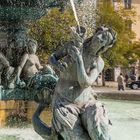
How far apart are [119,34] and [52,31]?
15948mm

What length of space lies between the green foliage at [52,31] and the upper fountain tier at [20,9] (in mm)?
12034

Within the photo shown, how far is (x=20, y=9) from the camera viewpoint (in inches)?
420

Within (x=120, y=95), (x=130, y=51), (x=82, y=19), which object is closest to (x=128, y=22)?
(x=130, y=51)

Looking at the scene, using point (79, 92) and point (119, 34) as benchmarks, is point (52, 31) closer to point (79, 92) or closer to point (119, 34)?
point (119, 34)

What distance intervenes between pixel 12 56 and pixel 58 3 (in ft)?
5.30

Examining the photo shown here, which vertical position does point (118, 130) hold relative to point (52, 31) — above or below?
below

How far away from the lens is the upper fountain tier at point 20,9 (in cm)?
1068

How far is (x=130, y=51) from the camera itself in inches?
1762

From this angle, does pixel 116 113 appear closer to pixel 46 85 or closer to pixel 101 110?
pixel 46 85

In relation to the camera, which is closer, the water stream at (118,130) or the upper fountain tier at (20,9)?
the water stream at (118,130)

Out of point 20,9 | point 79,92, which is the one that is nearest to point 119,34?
point 20,9

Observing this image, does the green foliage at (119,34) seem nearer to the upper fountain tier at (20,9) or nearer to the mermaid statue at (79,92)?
the upper fountain tier at (20,9)

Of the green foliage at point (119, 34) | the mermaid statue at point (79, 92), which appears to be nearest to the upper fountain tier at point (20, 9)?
the mermaid statue at point (79, 92)

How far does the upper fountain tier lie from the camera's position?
35.0 feet
